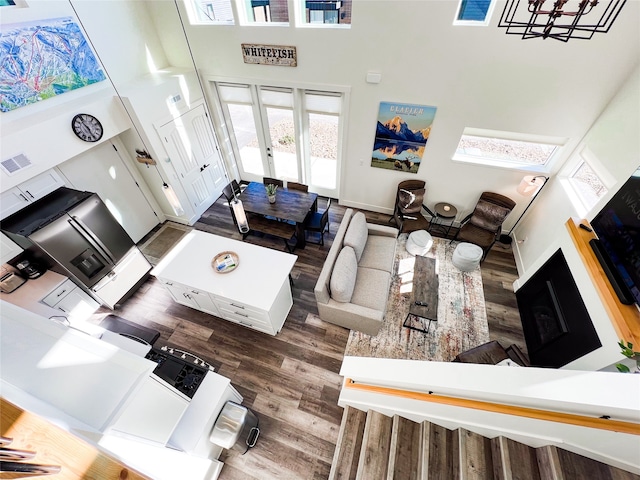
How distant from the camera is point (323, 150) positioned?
18.5 feet

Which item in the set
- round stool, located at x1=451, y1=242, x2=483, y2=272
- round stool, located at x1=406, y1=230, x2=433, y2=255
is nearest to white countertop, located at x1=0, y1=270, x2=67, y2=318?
round stool, located at x1=406, y1=230, x2=433, y2=255

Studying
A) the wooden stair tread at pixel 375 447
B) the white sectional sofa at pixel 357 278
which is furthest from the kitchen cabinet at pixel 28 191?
the wooden stair tread at pixel 375 447

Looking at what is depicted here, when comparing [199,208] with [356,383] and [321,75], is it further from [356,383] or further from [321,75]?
[356,383]

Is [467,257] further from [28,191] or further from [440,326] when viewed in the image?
[28,191]

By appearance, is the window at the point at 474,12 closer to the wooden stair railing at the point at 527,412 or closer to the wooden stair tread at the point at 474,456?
the wooden stair railing at the point at 527,412

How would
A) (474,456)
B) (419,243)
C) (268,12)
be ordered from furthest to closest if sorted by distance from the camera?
(419,243), (268,12), (474,456)

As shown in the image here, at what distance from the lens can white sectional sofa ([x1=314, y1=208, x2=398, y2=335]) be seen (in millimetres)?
3486

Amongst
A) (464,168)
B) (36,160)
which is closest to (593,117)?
(464,168)

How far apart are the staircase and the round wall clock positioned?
5.04m

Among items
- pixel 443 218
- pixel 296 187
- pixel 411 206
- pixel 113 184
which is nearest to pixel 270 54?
pixel 296 187

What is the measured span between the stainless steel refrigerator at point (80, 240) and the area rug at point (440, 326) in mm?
3679

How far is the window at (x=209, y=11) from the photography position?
4273 millimetres

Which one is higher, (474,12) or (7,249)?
(474,12)

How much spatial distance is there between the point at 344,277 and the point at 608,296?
2.64m
